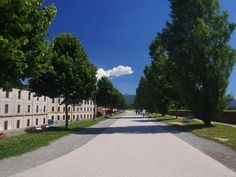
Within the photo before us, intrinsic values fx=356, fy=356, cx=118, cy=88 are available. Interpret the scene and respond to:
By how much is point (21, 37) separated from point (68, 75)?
18411 mm

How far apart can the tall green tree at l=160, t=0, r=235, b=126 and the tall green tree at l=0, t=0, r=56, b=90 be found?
2032 centimetres

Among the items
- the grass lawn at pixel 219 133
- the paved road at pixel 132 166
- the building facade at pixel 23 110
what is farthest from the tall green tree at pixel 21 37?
the building facade at pixel 23 110

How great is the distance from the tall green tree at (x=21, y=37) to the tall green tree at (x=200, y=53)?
20.3 meters

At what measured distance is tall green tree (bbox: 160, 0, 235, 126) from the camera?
31953 mm

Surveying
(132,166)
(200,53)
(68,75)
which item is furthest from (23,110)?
(132,166)

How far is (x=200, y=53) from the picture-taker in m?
32.7

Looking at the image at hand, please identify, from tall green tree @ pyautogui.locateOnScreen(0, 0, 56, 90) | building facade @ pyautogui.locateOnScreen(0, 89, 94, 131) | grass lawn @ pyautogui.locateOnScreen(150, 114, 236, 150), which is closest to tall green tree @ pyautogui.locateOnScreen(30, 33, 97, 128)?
grass lawn @ pyautogui.locateOnScreen(150, 114, 236, 150)

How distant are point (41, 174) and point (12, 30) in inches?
221

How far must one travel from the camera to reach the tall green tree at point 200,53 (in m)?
32.0

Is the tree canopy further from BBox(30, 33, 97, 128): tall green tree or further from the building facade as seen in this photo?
the building facade

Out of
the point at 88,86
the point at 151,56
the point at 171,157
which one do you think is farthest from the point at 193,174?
the point at 151,56

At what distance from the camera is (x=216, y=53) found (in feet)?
105

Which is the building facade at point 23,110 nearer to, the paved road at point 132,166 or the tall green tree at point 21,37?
the tall green tree at point 21,37

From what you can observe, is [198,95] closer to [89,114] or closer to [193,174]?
[193,174]
